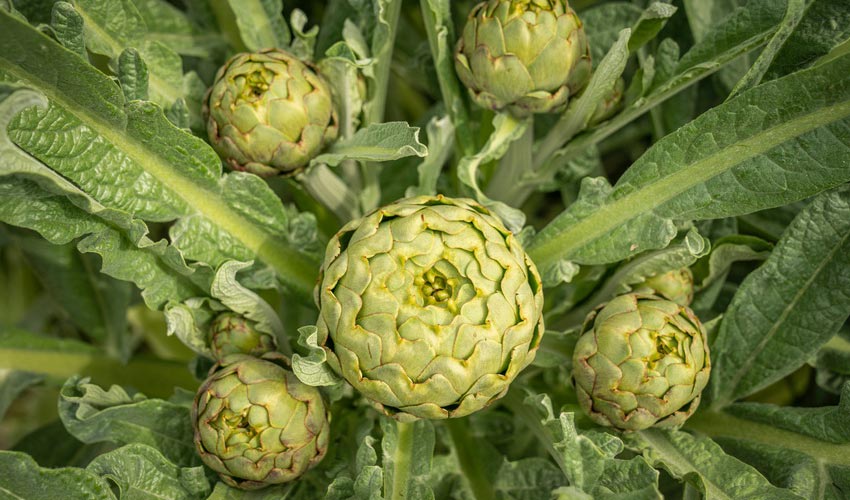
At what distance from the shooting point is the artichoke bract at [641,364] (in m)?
0.98

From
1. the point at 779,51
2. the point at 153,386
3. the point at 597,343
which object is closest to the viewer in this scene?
the point at 597,343

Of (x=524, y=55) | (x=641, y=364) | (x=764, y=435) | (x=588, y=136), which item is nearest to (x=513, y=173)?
(x=588, y=136)

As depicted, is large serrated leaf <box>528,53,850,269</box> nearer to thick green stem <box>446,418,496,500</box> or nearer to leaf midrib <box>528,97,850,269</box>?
leaf midrib <box>528,97,850,269</box>

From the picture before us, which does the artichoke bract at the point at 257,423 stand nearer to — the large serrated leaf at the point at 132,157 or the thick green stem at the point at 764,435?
the large serrated leaf at the point at 132,157

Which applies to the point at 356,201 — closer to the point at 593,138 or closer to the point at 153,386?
the point at 593,138

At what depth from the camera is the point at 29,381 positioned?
1395 millimetres

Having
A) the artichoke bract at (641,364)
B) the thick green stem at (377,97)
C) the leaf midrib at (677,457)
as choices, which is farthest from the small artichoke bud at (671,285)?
the thick green stem at (377,97)

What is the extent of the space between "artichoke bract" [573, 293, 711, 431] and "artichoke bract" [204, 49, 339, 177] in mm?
446

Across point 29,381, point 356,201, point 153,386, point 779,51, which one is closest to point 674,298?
point 779,51

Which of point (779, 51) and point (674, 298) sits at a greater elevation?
point (779, 51)

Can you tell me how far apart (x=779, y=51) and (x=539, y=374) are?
576 mm

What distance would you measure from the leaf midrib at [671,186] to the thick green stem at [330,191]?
296 mm

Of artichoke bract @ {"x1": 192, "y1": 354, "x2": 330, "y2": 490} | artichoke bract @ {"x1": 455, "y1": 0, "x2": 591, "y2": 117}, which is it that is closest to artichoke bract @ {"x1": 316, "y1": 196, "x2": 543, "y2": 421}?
artichoke bract @ {"x1": 192, "y1": 354, "x2": 330, "y2": 490}

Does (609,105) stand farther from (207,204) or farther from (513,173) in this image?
(207,204)
